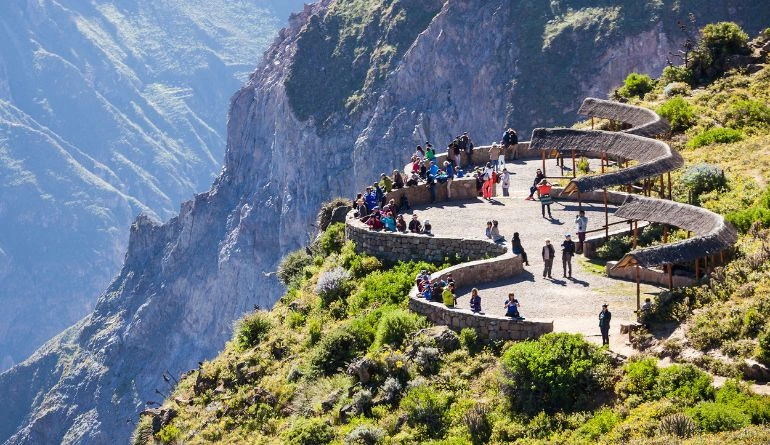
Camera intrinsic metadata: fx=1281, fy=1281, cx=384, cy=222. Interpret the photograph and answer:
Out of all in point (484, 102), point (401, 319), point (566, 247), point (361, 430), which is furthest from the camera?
point (484, 102)

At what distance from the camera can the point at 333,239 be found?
4812cm

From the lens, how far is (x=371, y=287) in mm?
40281

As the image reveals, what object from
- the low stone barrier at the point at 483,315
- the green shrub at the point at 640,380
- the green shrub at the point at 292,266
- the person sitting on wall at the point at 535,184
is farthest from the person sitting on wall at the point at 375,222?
the green shrub at the point at 640,380

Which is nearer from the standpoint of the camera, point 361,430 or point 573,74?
point 361,430

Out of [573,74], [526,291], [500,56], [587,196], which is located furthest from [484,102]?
[526,291]

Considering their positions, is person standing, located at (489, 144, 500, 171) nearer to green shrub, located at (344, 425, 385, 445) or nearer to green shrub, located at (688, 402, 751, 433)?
green shrub, located at (344, 425, 385, 445)

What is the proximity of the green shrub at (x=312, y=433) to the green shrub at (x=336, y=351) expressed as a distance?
3485mm

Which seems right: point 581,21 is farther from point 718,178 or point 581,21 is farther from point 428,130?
point 718,178

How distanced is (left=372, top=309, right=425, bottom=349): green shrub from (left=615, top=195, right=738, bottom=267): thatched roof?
6104mm

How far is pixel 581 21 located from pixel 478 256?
130 m

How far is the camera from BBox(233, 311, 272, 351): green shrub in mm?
44312

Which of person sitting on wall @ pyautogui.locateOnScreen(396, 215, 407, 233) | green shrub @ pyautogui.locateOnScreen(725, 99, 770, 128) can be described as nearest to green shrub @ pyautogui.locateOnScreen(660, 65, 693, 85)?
green shrub @ pyautogui.locateOnScreen(725, 99, 770, 128)

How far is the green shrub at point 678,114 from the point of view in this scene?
52594mm

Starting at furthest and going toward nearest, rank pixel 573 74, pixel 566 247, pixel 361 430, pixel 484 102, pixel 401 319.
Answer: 1. pixel 484 102
2. pixel 573 74
3. pixel 566 247
4. pixel 401 319
5. pixel 361 430
